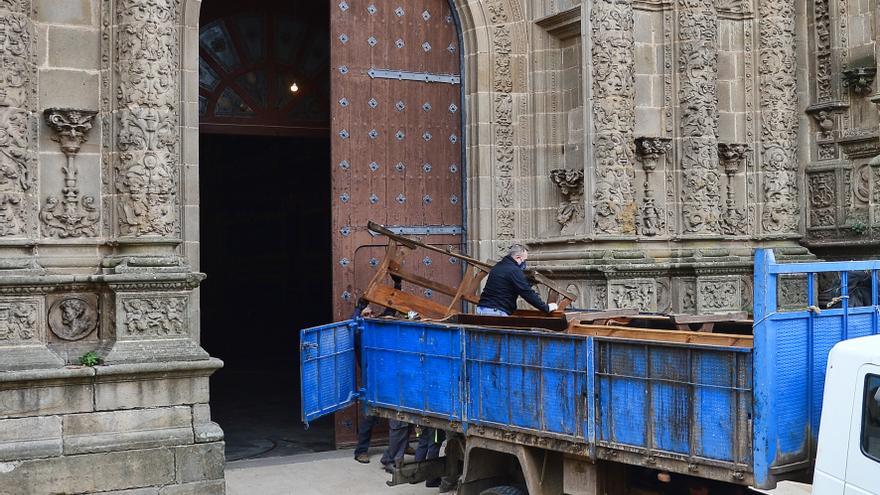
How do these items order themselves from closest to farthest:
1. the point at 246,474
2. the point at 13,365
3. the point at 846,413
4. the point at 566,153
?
the point at 846,413 → the point at 13,365 → the point at 246,474 → the point at 566,153

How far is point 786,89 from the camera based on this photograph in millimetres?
13727

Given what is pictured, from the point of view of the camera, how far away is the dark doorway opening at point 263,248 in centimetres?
2120

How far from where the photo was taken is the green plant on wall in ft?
30.9

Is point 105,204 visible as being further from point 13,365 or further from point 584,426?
point 584,426

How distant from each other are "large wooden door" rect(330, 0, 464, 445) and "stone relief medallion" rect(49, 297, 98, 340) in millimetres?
3310

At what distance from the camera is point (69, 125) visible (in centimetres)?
973

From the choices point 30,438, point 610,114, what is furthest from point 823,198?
point 30,438

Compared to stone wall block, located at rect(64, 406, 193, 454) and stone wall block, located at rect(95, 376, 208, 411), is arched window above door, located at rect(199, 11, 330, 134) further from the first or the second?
stone wall block, located at rect(64, 406, 193, 454)

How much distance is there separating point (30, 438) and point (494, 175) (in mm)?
6479

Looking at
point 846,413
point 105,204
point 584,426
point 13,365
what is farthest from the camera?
point 105,204

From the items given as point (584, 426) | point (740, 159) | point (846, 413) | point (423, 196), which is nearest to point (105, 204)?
point (423, 196)

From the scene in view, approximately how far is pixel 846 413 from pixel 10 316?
7095 mm

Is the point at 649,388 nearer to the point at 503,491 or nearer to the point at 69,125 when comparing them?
the point at 503,491

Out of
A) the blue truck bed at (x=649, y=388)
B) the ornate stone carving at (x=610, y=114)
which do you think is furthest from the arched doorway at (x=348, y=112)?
the blue truck bed at (x=649, y=388)
